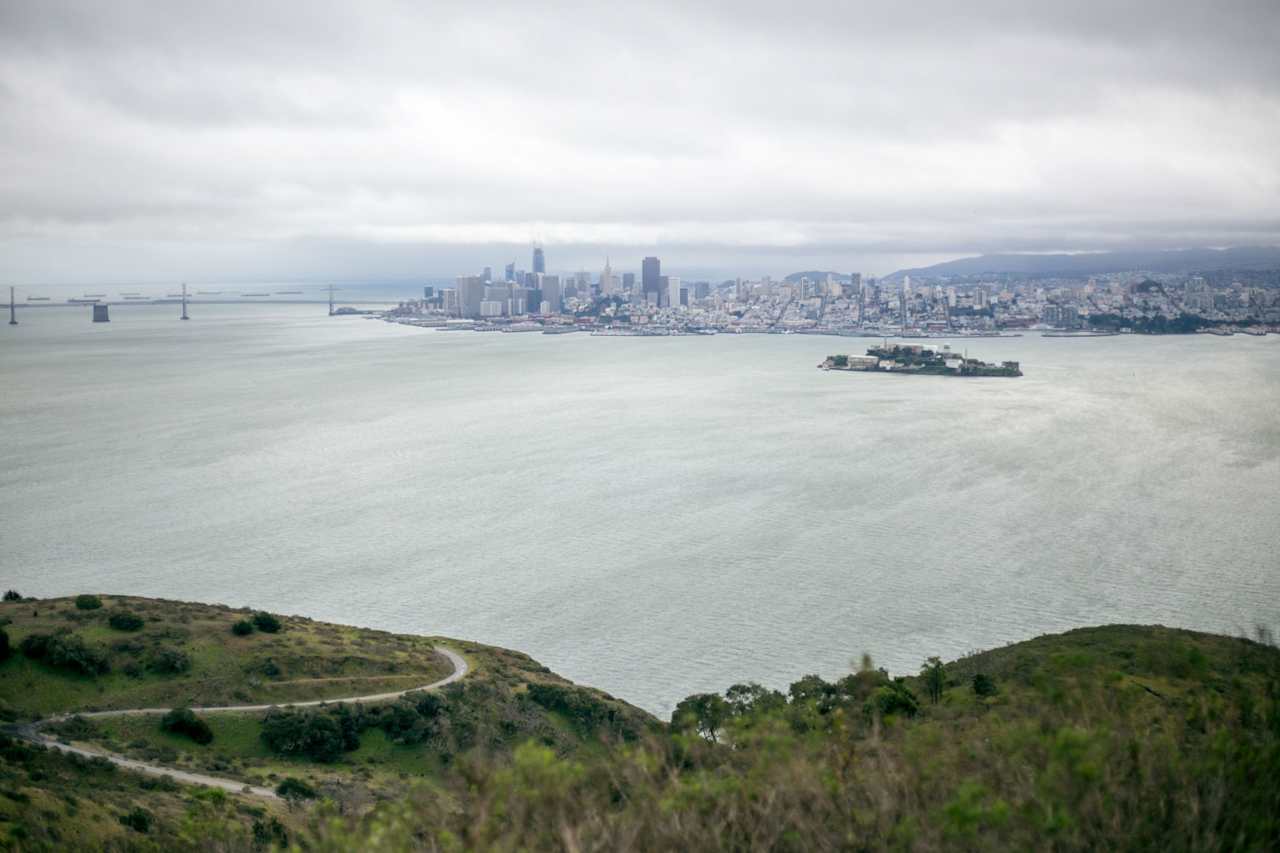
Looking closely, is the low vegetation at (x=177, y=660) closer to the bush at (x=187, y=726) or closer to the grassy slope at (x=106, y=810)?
the bush at (x=187, y=726)

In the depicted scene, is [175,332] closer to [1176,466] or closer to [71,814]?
[1176,466]

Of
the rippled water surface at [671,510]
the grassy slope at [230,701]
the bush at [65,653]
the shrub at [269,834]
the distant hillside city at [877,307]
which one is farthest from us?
the distant hillside city at [877,307]

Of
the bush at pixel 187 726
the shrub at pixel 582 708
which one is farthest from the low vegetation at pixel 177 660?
the shrub at pixel 582 708

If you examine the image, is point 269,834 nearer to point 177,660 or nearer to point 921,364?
Answer: point 177,660

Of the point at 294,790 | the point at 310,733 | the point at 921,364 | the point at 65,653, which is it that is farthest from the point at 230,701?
the point at 921,364

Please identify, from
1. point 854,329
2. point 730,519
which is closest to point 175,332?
point 854,329
